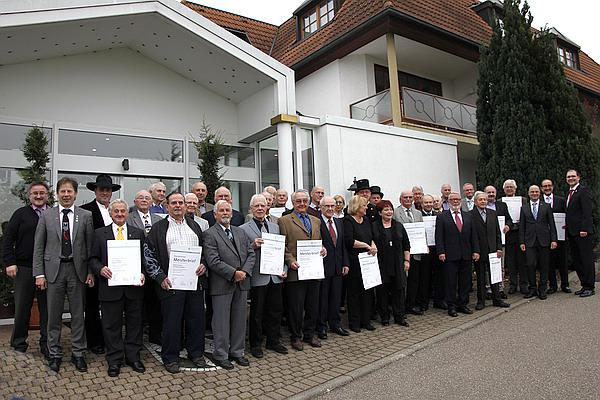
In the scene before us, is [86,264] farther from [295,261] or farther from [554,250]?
[554,250]

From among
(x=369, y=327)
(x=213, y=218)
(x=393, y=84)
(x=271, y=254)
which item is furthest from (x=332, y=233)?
(x=393, y=84)

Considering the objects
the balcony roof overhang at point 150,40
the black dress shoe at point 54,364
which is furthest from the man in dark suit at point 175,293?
the balcony roof overhang at point 150,40

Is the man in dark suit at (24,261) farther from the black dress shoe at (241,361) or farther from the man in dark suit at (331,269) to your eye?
the man in dark suit at (331,269)

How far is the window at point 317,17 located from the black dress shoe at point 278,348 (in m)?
12.1

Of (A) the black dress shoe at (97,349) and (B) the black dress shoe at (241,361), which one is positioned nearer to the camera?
(B) the black dress shoe at (241,361)

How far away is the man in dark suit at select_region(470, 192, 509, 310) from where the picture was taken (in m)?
7.59

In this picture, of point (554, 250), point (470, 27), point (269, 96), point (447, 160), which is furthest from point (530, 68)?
point (269, 96)

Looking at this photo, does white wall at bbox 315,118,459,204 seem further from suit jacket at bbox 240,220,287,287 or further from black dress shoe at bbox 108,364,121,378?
black dress shoe at bbox 108,364,121,378

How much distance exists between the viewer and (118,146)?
10312 mm

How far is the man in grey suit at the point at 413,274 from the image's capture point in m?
7.30

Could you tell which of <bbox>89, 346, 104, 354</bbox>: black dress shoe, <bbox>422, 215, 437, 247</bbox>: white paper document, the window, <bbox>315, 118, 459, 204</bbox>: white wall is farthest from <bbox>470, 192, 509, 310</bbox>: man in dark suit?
the window

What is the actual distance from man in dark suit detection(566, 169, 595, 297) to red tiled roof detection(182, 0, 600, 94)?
6485 mm

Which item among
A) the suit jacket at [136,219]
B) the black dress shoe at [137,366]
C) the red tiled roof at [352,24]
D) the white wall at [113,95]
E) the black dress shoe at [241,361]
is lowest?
the black dress shoe at [241,361]

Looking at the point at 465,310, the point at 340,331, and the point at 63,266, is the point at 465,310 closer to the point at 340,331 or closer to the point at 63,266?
the point at 340,331
